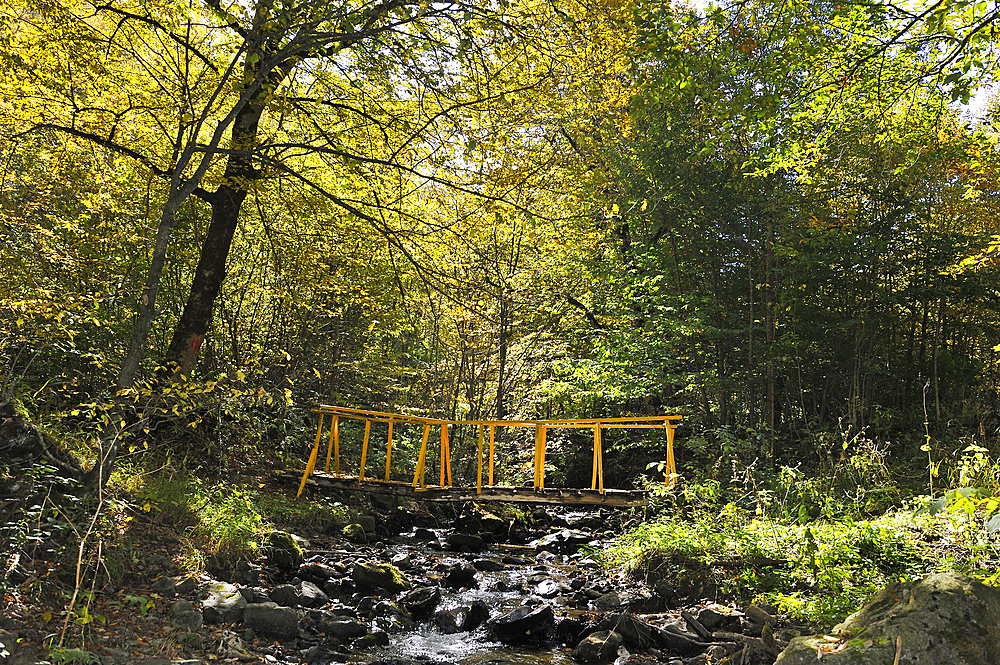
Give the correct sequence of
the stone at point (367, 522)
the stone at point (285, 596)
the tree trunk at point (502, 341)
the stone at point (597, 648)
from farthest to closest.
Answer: the tree trunk at point (502, 341)
the stone at point (367, 522)
the stone at point (285, 596)
the stone at point (597, 648)

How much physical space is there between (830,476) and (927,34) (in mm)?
5060

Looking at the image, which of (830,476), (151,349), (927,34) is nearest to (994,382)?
(830,476)

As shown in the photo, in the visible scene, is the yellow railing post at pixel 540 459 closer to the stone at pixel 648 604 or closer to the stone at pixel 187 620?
the stone at pixel 648 604

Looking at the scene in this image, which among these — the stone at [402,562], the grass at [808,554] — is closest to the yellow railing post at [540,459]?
the grass at [808,554]

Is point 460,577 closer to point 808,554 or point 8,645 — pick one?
point 808,554

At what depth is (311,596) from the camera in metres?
5.89

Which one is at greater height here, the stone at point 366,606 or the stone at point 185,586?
the stone at point 185,586

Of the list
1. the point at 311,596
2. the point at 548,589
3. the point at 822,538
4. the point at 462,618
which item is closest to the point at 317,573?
the point at 311,596

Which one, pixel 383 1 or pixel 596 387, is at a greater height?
pixel 383 1

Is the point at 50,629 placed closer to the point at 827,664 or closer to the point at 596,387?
the point at 827,664

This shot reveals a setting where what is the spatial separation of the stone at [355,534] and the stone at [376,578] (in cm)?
173

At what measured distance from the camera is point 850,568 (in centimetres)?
509

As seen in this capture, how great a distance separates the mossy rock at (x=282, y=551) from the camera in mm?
6605

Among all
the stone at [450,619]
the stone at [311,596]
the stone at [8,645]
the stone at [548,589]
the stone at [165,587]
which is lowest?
the stone at [450,619]
